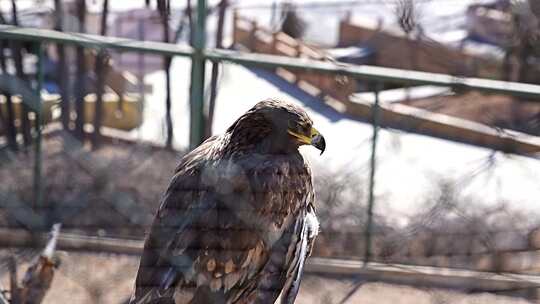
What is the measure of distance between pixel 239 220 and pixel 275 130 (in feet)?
1.09

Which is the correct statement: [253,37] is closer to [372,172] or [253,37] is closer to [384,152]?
[384,152]

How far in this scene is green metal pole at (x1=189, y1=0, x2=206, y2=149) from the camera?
351 centimetres

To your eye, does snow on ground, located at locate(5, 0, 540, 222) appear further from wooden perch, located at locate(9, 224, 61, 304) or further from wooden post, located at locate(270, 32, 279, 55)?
wooden perch, located at locate(9, 224, 61, 304)

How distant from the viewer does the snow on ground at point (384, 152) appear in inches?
147

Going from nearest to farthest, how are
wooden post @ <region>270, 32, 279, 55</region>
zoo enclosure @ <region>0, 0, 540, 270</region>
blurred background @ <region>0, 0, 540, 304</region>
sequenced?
zoo enclosure @ <region>0, 0, 540, 270</region> → blurred background @ <region>0, 0, 540, 304</region> → wooden post @ <region>270, 32, 279, 55</region>

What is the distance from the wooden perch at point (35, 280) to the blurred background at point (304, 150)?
0.03 meters

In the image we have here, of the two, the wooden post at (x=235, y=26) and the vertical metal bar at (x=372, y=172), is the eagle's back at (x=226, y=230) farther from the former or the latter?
the wooden post at (x=235, y=26)

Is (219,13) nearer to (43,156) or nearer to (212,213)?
(43,156)

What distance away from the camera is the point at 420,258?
3.85 m

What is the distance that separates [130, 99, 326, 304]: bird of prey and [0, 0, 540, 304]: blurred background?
0.80 metres

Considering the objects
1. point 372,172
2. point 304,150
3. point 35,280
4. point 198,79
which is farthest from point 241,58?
point 35,280

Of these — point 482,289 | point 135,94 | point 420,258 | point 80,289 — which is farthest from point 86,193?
point 482,289

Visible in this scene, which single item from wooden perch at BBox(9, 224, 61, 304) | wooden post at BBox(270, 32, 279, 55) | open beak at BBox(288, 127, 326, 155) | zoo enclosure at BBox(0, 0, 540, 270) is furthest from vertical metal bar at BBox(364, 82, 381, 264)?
wooden perch at BBox(9, 224, 61, 304)

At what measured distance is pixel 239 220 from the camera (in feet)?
7.63
